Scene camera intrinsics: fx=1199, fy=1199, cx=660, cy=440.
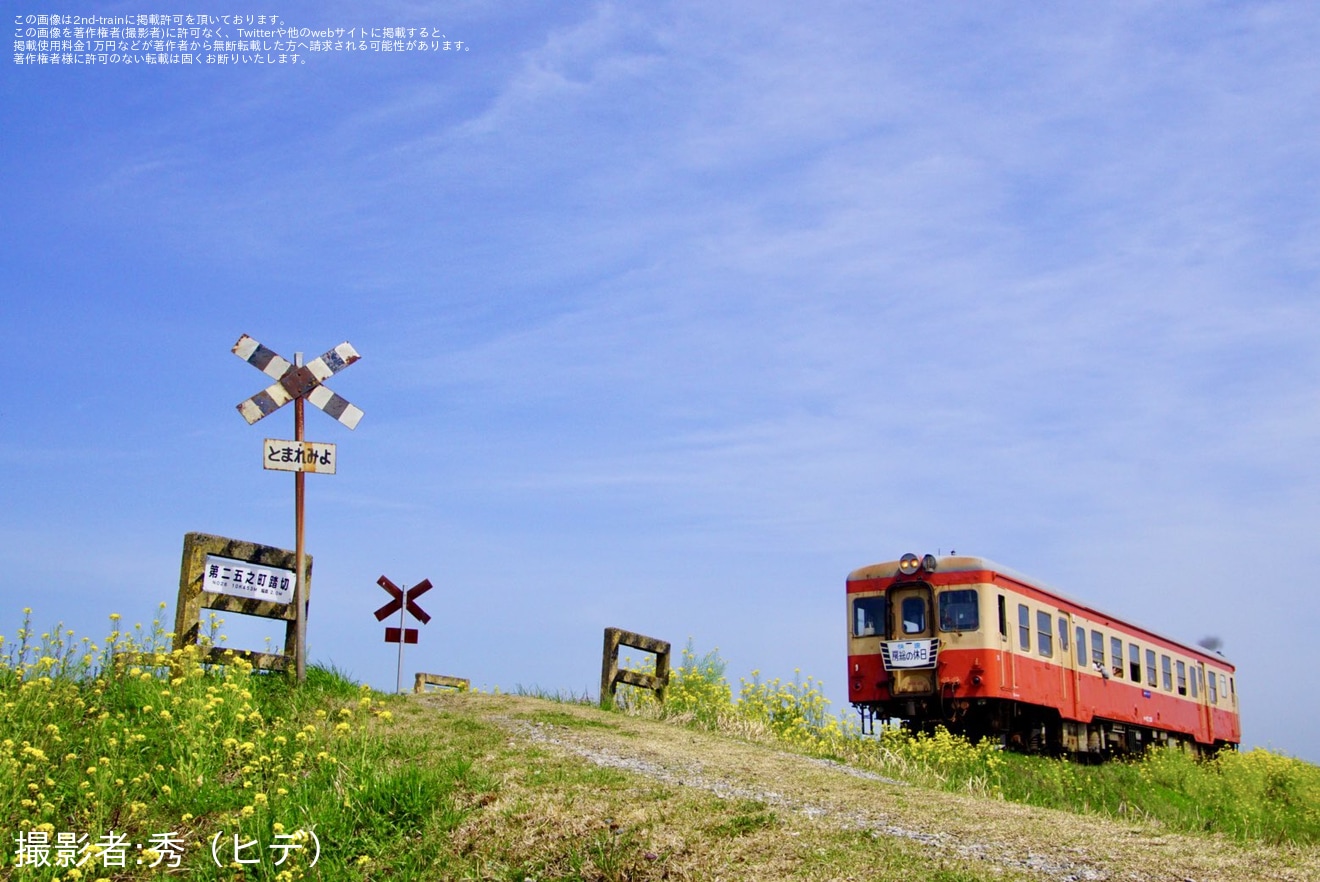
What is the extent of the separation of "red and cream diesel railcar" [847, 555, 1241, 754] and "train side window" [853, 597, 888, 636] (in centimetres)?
2

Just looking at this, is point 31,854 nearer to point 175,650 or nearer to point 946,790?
point 175,650

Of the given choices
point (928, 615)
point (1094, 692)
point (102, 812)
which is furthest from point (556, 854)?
point (1094, 692)

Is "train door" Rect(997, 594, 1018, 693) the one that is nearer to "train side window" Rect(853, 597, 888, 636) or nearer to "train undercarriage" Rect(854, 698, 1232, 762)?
"train undercarriage" Rect(854, 698, 1232, 762)

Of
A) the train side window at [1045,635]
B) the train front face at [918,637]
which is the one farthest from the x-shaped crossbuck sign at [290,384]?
the train side window at [1045,635]

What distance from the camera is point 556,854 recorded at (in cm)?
734

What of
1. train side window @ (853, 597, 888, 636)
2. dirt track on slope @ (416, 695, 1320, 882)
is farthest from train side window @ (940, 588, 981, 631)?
dirt track on slope @ (416, 695, 1320, 882)

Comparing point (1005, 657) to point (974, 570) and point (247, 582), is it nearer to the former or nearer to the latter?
point (974, 570)

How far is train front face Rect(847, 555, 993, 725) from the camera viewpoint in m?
19.3

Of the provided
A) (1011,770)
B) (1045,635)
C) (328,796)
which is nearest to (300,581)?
(328,796)

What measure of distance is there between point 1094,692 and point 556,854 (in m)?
17.4

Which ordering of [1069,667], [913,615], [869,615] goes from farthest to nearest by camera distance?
A: [1069,667] → [869,615] → [913,615]

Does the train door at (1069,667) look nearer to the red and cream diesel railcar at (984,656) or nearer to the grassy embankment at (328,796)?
the red and cream diesel railcar at (984,656)

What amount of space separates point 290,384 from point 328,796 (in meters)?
5.93

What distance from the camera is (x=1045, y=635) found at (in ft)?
68.2
